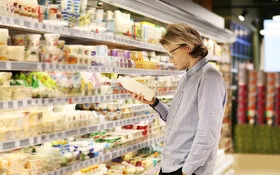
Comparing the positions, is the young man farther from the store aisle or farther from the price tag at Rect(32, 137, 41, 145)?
the store aisle

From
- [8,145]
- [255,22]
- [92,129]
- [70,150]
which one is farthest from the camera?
[255,22]

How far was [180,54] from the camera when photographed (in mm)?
3451

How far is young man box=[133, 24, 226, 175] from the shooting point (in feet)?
10.6

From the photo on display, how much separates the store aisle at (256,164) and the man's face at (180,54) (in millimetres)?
6143

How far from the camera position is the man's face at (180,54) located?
343cm

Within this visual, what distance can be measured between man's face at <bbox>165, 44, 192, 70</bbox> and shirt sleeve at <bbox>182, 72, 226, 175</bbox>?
0.21 meters


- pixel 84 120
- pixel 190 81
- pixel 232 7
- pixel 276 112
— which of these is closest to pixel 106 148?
pixel 84 120

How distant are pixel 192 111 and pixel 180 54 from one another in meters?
0.39

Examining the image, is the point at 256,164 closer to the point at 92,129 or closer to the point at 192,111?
the point at 92,129

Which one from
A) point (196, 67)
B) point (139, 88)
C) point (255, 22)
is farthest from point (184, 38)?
point (255, 22)

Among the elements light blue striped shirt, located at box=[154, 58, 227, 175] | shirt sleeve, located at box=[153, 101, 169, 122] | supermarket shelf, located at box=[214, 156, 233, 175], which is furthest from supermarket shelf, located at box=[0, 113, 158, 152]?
supermarket shelf, located at box=[214, 156, 233, 175]

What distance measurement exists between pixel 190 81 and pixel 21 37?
1.19m

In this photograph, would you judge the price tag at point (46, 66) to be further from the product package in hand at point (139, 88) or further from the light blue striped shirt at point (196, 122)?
the light blue striped shirt at point (196, 122)

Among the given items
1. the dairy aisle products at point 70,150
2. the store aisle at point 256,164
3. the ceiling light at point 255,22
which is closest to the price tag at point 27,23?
the dairy aisle products at point 70,150
